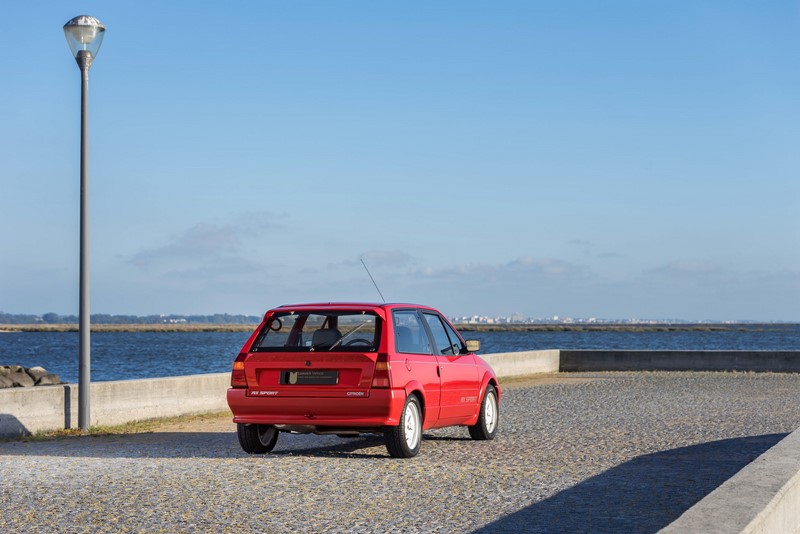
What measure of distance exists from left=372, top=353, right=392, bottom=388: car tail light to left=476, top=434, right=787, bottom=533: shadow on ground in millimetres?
2374

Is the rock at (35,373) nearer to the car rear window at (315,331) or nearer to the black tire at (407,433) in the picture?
the car rear window at (315,331)

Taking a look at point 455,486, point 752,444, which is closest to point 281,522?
point 455,486

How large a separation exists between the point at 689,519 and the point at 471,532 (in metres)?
1.96

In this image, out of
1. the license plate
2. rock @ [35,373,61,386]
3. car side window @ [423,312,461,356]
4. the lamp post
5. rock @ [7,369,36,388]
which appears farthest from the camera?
rock @ [35,373,61,386]

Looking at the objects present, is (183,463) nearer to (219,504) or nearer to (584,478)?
(219,504)

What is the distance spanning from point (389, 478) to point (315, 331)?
8.44 ft

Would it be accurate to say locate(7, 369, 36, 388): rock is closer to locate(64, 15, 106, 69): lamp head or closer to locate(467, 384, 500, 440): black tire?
locate(64, 15, 106, 69): lamp head

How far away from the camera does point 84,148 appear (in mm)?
15125

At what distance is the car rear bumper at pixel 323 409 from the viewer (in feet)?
37.3

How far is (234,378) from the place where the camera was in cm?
1196

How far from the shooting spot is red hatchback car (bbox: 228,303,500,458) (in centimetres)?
1145

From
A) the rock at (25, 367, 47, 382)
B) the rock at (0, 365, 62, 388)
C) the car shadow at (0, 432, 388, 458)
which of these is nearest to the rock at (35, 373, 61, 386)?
the rock at (0, 365, 62, 388)

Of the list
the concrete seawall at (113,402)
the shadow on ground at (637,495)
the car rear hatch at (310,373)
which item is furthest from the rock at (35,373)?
the shadow on ground at (637,495)

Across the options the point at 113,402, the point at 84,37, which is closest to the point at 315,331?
the point at 113,402
